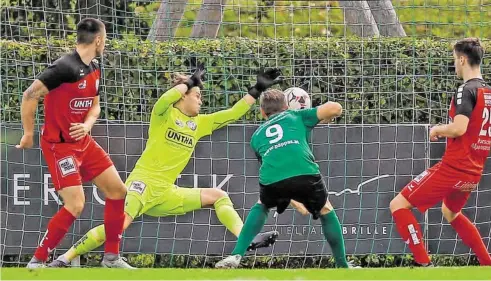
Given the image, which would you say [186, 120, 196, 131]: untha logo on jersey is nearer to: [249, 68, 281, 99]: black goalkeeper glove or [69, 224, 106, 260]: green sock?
[249, 68, 281, 99]: black goalkeeper glove

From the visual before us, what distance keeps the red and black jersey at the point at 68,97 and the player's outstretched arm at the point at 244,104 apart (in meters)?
1.40

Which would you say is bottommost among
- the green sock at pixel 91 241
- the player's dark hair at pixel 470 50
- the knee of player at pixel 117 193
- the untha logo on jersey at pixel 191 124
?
the green sock at pixel 91 241

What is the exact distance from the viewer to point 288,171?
10078mm

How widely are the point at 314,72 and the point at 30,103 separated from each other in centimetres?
365

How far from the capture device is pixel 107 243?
1072 cm

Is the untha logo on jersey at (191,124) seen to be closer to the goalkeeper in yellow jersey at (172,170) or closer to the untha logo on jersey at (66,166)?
the goalkeeper in yellow jersey at (172,170)

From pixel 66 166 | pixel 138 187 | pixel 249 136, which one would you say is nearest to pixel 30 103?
pixel 66 166

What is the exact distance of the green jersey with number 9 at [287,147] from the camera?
10086mm

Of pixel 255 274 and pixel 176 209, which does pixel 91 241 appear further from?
pixel 255 274

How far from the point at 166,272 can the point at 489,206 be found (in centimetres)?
458

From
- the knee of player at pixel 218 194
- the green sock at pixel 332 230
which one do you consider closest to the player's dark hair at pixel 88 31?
the knee of player at pixel 218 194

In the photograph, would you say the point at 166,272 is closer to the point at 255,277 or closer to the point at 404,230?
the point at 255,277

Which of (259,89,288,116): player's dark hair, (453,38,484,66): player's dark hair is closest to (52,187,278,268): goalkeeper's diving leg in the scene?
(259,89,288,116): player's dark hair

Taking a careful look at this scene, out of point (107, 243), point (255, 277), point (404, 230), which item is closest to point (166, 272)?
point (255, 277)
